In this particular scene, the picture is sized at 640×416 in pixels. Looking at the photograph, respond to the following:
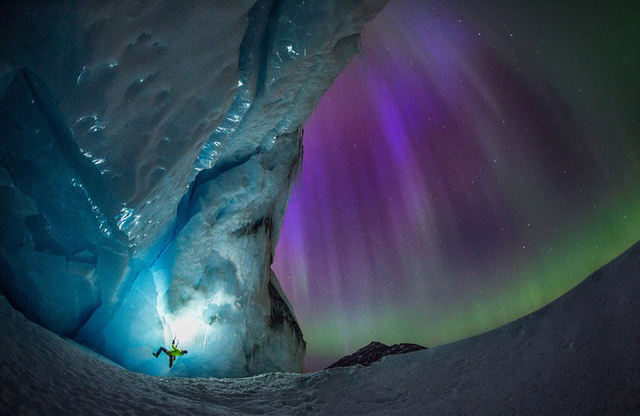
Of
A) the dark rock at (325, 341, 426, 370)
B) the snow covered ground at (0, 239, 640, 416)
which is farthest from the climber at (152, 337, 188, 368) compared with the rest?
the dark rock at (325, 341, 426, 370)

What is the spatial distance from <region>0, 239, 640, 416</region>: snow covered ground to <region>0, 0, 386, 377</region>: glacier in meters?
1.94

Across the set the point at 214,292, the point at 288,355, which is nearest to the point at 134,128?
the point at 214,292

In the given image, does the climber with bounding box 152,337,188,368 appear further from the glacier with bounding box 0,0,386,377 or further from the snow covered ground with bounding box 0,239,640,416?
the snow covered ground with bounding box 0,239,640,416

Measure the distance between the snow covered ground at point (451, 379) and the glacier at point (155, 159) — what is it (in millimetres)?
1938

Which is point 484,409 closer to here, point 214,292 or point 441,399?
point 441,399

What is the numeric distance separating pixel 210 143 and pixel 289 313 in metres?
6.51

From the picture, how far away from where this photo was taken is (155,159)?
18.4ft

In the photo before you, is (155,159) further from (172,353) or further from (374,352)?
(374,352)

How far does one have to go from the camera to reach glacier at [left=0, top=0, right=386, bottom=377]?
→ 4.27 metres

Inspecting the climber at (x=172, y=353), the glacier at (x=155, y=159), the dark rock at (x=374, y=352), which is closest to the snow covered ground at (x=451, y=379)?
the glacier at (x=155, y=159)

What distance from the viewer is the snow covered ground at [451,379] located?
254cm

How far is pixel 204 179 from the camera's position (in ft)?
28.5

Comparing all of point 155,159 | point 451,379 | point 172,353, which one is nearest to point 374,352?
point 172,353

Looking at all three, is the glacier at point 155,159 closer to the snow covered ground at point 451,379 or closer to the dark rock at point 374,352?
the snow covered ground at point 451,379
